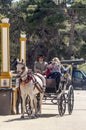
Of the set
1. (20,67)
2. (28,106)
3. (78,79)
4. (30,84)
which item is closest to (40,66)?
(28,106)

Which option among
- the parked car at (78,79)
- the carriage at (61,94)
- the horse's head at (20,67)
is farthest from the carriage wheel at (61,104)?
the parked car at (78,79)

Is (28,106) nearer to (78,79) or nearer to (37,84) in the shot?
(37,84)

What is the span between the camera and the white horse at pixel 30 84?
15.0 metres

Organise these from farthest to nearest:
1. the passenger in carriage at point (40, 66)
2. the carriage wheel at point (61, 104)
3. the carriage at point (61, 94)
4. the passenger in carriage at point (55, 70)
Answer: the passenger in carriage at point (40, 66) < the passenger in carriage at point (55, 70) < the carriage at point (61, 94) < the carriage wheel at point (61, 104)

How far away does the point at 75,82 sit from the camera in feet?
135

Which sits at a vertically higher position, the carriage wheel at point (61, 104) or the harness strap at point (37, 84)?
the harness strap at point (37, 84)

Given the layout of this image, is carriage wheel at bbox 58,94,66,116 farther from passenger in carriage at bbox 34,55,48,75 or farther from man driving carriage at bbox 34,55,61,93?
passenger in carriage at bbox 34,55,48,75

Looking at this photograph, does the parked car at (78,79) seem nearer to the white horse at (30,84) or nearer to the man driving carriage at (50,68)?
the man driving carriage at (50,68)

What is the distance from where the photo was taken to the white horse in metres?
15.0

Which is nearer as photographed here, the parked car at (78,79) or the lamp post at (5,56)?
the lamp post at (5,56)

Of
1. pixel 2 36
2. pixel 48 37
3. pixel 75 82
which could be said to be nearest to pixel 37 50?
pixel 48 37

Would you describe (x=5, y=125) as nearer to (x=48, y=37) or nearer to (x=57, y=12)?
(x=57, y=12)

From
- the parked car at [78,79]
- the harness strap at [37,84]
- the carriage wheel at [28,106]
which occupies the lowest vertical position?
the parked car at [78,79]

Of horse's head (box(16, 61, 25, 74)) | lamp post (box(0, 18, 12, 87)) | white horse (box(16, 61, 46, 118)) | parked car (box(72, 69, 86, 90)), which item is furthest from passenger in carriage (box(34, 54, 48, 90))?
parked car (box(72, 69, 86, 90))
